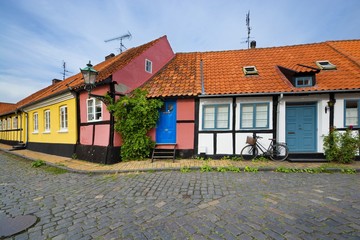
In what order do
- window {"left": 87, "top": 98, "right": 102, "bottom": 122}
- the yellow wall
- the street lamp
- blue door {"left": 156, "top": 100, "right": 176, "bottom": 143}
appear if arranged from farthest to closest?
the yellow wall
window {"left": 87, "top": 98, "right": 102, "bottom": 122}
blue door {"left": 156, "top": 100, "right": 176, "bottom": 143}
the street lamp

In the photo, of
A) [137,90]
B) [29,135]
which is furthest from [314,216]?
[29,135]

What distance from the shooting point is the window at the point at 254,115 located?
284 inches

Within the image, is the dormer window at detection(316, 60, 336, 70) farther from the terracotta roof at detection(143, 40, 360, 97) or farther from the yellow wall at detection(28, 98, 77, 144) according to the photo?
the yellow wall at detection(28, 98, 77, 144)

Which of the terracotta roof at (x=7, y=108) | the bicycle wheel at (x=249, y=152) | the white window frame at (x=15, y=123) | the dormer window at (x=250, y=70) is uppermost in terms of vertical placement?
the dormer window at (x=250, y=70)

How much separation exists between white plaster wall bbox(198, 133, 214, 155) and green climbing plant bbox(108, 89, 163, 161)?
206 centimetres

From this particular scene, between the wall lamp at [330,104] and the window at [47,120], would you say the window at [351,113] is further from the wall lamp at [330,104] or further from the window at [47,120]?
the window at [47,120]

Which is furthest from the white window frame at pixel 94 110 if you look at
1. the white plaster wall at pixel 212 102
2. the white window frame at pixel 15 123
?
the white window frame at pixel 15 123

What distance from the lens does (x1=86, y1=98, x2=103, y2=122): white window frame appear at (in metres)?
7.83

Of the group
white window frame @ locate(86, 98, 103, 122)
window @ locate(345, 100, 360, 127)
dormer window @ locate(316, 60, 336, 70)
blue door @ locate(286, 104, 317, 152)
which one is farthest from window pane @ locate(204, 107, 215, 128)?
dormer window @ locate(316, 60, 336, 70)

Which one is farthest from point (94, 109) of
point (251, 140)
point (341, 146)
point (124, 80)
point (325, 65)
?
point (325, 65)

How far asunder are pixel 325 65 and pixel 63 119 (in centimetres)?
1388

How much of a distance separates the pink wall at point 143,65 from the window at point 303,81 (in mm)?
6908

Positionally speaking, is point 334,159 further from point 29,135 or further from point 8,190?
point 29,135

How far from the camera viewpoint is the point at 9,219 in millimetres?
3164
